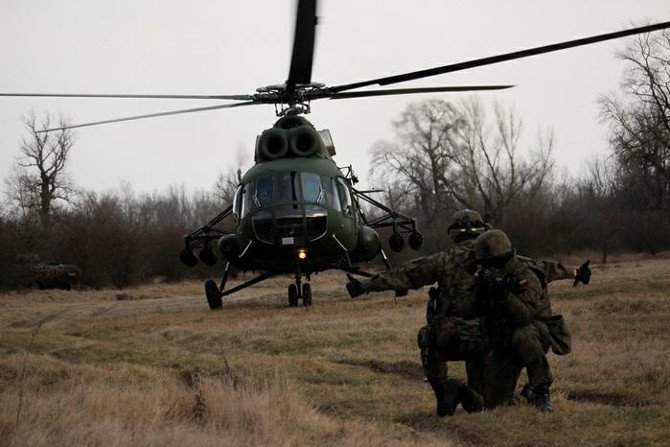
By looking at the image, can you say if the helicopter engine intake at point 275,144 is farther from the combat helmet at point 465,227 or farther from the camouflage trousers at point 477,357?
the camouflage trousers at point 477,357

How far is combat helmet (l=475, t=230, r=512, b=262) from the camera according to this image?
800cm

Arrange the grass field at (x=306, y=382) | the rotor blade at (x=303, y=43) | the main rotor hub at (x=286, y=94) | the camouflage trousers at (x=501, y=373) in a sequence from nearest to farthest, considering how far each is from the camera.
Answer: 1. the grass field at (x=306, y=382)
2. the rotor blade at (x=303, y=43)
3. the camouflage trousers at (x=501, y=373)
4. the main rotor hub at (x=286, y=94)

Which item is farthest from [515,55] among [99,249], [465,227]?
[99,249]

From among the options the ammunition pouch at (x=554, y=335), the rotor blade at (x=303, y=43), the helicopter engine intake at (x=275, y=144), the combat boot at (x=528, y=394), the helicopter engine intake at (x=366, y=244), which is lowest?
the combat boot at (x=528, y=394)

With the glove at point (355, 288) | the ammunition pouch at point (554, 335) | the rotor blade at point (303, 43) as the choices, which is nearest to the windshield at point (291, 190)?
the rotor blade at point (303, 43)

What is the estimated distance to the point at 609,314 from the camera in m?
15.8

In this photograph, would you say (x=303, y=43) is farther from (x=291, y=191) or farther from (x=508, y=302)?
(x=291, y=191)

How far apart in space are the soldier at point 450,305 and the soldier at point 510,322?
0.13m

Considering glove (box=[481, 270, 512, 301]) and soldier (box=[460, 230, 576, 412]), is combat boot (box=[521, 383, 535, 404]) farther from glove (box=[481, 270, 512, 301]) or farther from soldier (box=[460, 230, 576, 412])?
glove (box=[481, 270, 512, 301])

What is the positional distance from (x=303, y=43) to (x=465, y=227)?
8.54 ft

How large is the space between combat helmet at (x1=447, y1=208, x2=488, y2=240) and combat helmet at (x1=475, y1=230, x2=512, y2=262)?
24.6 inches

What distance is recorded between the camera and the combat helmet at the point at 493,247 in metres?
8.00

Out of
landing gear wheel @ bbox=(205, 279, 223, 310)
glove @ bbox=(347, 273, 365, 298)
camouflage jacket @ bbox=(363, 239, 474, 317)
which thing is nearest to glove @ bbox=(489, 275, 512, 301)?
camouflage jacket @ bbox=(363, 239, 474, 317)

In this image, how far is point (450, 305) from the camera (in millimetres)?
8469
